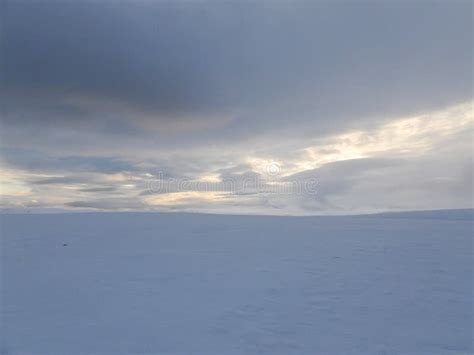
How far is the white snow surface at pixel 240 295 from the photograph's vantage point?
180 inches

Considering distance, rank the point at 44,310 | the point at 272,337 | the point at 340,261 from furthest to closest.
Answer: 1. the point at 340,261
2. the point at 44,310
3. the point at 272,337

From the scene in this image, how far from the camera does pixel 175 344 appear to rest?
4504 millimetres

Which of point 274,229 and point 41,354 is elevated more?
point 274,229

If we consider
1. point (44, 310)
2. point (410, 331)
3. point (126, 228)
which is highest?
point (126, 228)

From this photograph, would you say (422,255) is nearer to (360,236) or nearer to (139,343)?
(360,236)

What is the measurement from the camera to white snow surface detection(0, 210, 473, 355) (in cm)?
458

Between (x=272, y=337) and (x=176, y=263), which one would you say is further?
(x=176, y=263)

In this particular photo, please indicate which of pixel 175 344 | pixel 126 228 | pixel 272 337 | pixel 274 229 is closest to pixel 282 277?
pixel 272 337

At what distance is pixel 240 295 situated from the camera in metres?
6.11

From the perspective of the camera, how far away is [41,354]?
4.34 meters

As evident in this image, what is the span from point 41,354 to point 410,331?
17.2ft

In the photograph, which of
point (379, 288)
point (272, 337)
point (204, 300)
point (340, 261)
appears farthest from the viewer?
point (340, 261)

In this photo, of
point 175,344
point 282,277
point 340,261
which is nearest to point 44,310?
point 175,344

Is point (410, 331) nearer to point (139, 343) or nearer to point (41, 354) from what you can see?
point (139, 343)
